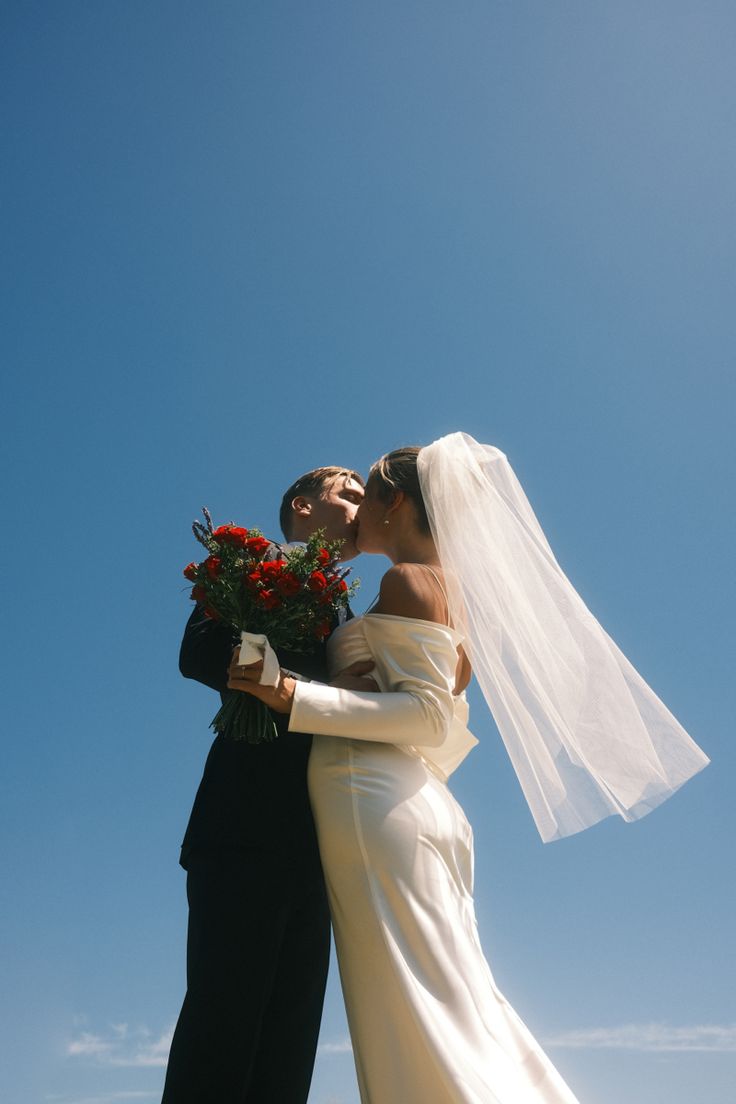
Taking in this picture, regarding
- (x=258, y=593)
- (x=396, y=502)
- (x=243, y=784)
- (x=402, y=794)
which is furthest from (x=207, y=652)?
(x=396, y=502)

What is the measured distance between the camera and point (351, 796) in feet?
16.7

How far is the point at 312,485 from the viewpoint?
22.9ft

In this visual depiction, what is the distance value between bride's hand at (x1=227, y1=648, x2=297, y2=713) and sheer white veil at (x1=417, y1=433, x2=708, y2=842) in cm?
130

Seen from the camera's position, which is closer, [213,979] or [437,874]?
[213,979]

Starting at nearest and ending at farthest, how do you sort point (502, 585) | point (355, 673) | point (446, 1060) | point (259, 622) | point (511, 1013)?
point (446, 1060) → point (511, 1013) → point (259, 622) → point (355, 673) → point (502, 585)

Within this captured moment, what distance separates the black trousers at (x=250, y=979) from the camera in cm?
456

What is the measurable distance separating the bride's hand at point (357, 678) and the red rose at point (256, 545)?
2.89ft

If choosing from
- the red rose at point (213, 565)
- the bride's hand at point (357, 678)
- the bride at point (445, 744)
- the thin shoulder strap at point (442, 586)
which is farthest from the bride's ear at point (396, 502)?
the red rose at point (213, 565)

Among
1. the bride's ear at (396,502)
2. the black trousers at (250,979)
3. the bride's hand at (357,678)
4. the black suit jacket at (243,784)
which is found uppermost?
the bride's ear at (396,502)

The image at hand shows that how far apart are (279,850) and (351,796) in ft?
1.51

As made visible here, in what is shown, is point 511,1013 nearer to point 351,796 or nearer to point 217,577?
point 351,796

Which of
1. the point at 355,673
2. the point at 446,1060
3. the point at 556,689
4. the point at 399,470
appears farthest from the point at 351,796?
the point at 399,470

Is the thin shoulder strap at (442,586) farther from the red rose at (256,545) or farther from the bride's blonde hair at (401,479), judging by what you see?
the red rose at (256,545)

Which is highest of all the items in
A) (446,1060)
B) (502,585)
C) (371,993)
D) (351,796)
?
(502,585)
